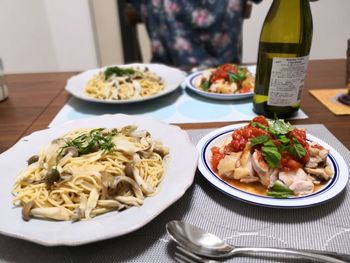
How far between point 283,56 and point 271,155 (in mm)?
491

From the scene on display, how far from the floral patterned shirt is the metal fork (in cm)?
171

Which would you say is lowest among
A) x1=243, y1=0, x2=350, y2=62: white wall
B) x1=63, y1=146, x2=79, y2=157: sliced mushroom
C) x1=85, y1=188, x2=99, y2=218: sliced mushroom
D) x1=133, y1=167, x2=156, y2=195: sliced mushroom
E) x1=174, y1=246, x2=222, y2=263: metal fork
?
x1=243, y1=0, x2=350, y2=62: white wall

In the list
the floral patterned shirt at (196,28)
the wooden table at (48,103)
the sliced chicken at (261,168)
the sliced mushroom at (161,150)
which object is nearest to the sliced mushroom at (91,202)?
the sliced mushroom at (161,150)

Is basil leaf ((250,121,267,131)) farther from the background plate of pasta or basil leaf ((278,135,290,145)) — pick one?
the background plate of pasta

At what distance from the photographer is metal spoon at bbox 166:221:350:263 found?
0.45 metres

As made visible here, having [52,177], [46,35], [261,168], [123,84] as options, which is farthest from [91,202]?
[46,35]

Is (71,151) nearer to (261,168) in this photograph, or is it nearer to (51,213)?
Result: (51,213)

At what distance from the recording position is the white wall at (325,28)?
3.32 m

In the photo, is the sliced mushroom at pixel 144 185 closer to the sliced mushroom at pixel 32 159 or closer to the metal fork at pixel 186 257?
the metal fork at pixel 186 257

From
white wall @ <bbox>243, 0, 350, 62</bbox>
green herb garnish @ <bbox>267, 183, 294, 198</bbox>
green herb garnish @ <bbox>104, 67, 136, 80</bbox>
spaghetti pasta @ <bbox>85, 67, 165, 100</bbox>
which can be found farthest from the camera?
white wall @ <bbox>243, 0, 350, 62</bbox>

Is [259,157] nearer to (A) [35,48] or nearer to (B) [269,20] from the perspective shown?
(B) [269,20]

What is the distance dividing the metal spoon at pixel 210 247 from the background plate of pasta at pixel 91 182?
5 cm

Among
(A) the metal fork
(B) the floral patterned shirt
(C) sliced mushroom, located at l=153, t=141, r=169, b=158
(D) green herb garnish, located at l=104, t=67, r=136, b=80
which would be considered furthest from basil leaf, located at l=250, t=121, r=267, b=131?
(B) the floral patterned shirt

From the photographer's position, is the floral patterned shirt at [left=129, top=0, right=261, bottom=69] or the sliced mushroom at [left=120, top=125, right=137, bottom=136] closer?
the sliced mushroom at [left=120, top=125, right=137, bottom=136]
